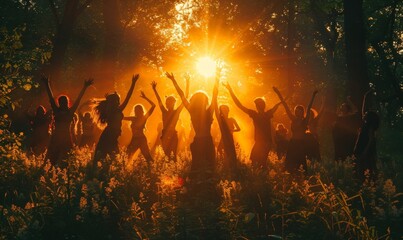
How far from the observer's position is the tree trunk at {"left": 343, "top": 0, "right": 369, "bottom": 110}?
1405cm

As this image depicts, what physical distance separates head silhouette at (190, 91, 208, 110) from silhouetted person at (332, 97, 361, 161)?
538 centimetres

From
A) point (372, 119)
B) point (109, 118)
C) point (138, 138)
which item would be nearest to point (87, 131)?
point (138, 138)

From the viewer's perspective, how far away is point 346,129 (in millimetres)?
13719

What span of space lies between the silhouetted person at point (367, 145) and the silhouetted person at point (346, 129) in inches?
97.7

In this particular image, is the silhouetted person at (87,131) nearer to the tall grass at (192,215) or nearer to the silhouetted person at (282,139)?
the silhouetted person at (282,139)

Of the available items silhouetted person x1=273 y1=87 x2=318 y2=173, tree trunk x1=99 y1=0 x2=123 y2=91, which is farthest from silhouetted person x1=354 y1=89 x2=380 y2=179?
tree trunk x1=99 y1=0 x2=123 y2=91

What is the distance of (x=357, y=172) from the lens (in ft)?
36.4

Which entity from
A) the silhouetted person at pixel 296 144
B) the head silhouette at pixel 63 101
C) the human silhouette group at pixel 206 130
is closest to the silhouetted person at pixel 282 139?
the human silhouette group at pixel 206 130

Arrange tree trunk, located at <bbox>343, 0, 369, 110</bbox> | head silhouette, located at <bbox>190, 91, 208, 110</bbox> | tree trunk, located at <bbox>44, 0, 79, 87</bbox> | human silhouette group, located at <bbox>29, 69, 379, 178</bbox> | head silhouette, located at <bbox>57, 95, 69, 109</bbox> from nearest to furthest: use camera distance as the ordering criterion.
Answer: head silhouette, located at <bbox>190, 91, 208, 110</bbox>, human silhouette group, located at <bbox>29, 69, 379, 178</bbox>, head silhouette, located at <bbox>57, 95, 69, 109</bbox>, tree trunk, located at <bbox>343, 0, 369, 110</bbox>, tree trunk, located at <bbox>44, 0, 79, 87</bbox>

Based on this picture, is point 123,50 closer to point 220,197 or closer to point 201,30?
point 201,30

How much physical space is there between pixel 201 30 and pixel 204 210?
42211 millimetres

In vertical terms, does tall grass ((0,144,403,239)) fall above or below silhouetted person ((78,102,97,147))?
below

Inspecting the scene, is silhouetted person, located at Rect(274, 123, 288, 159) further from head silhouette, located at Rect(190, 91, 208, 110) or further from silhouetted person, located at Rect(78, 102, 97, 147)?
head silhouette, located at Rect(190, 91, 208, 110)

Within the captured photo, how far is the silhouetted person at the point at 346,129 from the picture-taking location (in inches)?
534
